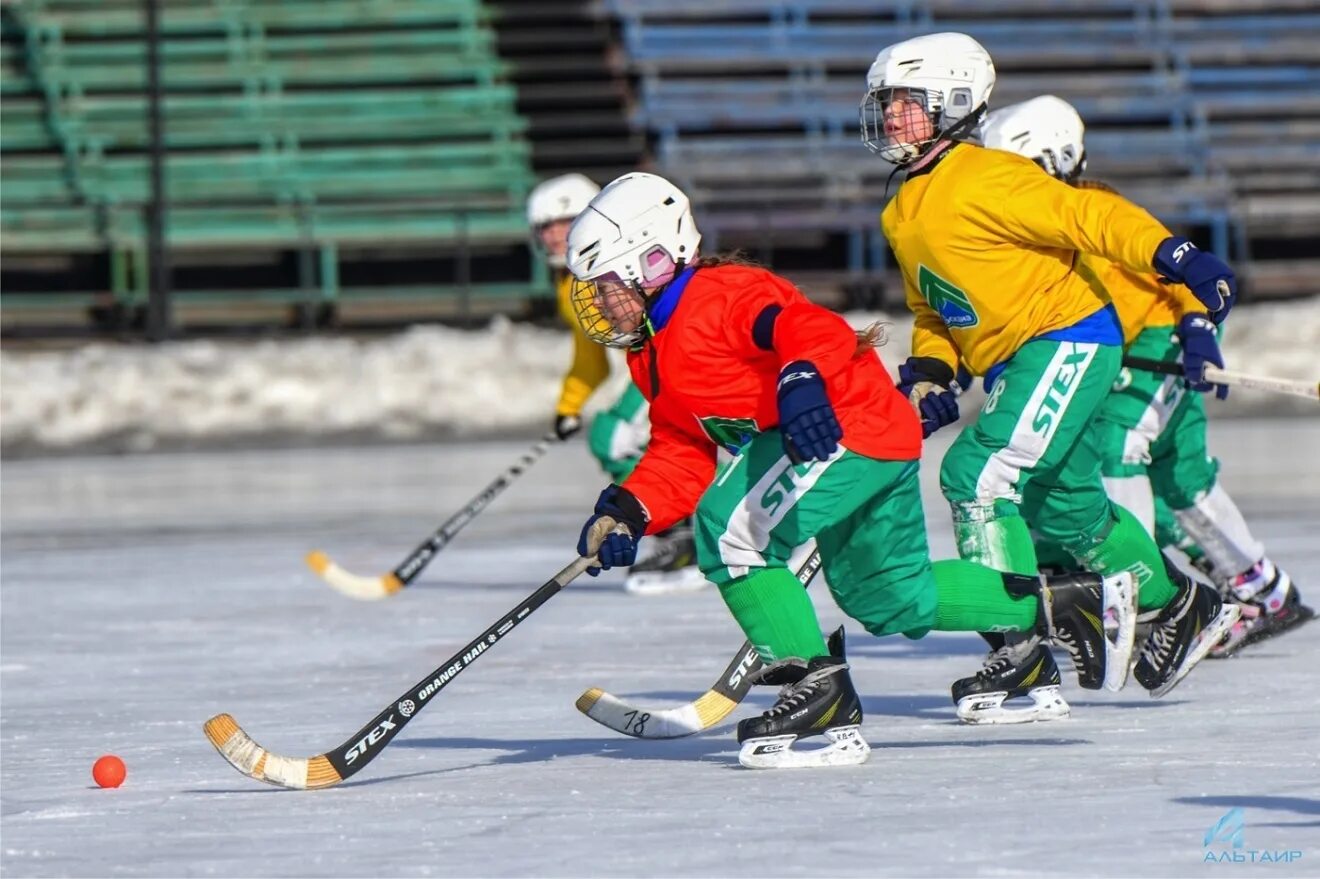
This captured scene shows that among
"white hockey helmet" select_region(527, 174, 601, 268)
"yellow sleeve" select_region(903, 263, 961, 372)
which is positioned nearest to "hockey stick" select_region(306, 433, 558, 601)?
"white hockey helmet" select_region(527, 174, 601, 268)

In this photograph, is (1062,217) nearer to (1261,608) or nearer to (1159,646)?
(1159,646)

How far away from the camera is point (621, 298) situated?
4.66 m

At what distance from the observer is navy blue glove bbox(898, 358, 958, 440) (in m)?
5.38

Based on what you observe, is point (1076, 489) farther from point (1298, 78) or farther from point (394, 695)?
point (1298, 78)

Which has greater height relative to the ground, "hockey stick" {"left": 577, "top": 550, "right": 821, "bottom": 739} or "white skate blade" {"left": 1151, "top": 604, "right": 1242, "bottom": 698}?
"hockey stick" {"left": 577, "top": 550, "right": 821, "bottom": 739}

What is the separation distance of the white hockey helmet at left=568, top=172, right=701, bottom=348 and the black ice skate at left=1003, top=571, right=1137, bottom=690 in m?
1.13

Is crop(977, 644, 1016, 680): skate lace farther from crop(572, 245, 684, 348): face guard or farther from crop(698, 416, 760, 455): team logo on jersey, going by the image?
crop(572, 245, 684, 348): face guard

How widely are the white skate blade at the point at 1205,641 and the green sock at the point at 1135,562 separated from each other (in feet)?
0.41

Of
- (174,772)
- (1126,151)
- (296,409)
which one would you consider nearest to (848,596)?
(174,772)

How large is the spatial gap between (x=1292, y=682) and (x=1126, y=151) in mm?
14446

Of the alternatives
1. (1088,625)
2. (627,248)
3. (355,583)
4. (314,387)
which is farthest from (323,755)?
(314,387)

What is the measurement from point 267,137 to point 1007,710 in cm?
1489

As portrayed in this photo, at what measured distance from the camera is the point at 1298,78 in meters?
20.6

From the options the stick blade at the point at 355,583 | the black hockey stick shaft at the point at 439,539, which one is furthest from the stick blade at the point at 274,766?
the black hockey stick shaft at the point at 439,539
